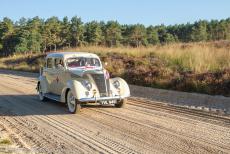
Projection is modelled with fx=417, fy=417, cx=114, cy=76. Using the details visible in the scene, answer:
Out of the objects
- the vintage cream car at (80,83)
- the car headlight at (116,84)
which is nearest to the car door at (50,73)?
the vintage cream car at (80,83)

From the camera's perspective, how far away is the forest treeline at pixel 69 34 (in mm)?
89500

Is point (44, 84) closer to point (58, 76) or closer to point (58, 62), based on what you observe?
point (58, 62)

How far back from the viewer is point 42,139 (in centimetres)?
911

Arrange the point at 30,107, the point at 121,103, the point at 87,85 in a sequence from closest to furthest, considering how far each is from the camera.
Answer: the point at 87,85, the point at 121,103, the point at 30,107

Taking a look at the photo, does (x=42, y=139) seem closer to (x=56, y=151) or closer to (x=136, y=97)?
(x=56, y=151)

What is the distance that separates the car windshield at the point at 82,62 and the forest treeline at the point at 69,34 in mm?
68826

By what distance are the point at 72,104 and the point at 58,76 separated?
1788 mm

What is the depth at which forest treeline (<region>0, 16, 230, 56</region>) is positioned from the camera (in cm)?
8950

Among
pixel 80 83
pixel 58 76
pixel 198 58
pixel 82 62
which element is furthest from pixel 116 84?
pixel 198 58

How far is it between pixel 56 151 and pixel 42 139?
1.20 m

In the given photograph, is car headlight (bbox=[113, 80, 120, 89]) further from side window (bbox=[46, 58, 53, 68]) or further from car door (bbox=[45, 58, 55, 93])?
side window (bbox=[46, 58, 53, 68])

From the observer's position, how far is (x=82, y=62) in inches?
569

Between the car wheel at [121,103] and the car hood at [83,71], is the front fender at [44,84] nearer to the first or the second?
the car hood at [83,71]

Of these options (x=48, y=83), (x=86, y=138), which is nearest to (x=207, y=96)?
(x=48, y=83)
